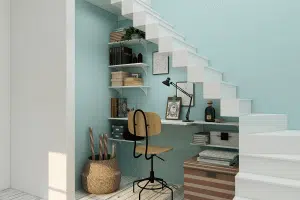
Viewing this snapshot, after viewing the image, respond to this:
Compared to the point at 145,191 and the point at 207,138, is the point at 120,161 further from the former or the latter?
the point at 207,138

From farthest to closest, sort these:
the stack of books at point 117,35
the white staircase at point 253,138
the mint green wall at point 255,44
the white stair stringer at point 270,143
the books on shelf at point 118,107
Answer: the books on shelf at point 118,107
the stack of books at point 117,35
the mint green wall at point 255,44
the white stair stringer at point 270,143
the white staircase at point 253,138

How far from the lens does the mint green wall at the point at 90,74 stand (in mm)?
3646

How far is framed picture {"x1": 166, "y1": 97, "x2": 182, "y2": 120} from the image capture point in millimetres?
3683

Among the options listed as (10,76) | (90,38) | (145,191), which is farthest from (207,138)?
(10,76)

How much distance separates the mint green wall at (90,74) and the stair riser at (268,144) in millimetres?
2284

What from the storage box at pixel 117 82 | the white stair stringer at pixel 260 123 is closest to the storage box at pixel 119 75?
the storage box at pixel 117 82

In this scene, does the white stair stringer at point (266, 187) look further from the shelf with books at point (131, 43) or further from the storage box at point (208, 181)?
the shelf with books at point (131, 43)

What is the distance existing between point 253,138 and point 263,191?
0.53 m

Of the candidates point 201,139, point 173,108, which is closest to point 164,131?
point 173,108

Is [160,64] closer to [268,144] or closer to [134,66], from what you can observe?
[134,66]

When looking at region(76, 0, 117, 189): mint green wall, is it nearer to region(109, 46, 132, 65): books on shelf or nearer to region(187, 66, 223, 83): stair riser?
region(109, 46, 132, 65): books on shelf

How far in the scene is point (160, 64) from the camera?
3908 millimetres

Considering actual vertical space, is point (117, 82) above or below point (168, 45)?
below

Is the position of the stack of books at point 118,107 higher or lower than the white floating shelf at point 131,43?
lower
